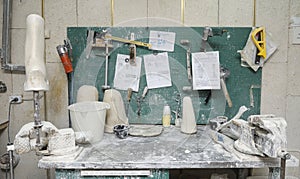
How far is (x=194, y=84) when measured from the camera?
84.7 inches

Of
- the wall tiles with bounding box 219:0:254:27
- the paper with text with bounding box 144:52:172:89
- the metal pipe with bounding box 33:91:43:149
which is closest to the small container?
the paper with text with bounding box 144:52:172:89

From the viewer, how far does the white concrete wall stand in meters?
2.14

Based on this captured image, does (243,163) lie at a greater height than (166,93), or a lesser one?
lesser

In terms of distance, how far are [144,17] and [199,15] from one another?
1.37 feet

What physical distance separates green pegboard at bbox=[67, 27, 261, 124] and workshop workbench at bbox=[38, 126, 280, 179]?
0.51 m

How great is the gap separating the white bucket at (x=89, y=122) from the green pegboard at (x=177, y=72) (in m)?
0.42

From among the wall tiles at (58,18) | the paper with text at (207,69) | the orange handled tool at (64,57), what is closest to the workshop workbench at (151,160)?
the paper with text at (207,69)

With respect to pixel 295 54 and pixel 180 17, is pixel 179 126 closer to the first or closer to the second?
pixel 180 17

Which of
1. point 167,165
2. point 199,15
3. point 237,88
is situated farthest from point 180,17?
point 167,165

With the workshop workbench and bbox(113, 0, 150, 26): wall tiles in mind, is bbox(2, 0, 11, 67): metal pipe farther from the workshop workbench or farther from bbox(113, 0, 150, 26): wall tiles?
the workshop workbench

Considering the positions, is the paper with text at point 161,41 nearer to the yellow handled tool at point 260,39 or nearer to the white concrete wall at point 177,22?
the white concrete wall at point 177,22

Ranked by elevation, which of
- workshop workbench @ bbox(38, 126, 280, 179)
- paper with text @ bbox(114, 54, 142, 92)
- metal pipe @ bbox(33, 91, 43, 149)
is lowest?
workshop workbench @ bbox(38, 126, 280, 179)

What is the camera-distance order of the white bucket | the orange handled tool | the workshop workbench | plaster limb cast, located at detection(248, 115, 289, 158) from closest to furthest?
plaster limb cast, located at detection(248, 115, 289, 158) → the workshop workbench → the white bucket → the orange handled tool

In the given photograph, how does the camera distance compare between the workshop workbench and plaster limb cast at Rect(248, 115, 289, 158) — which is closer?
plaster limb cast at Rect(248, 115, 289, 158)
